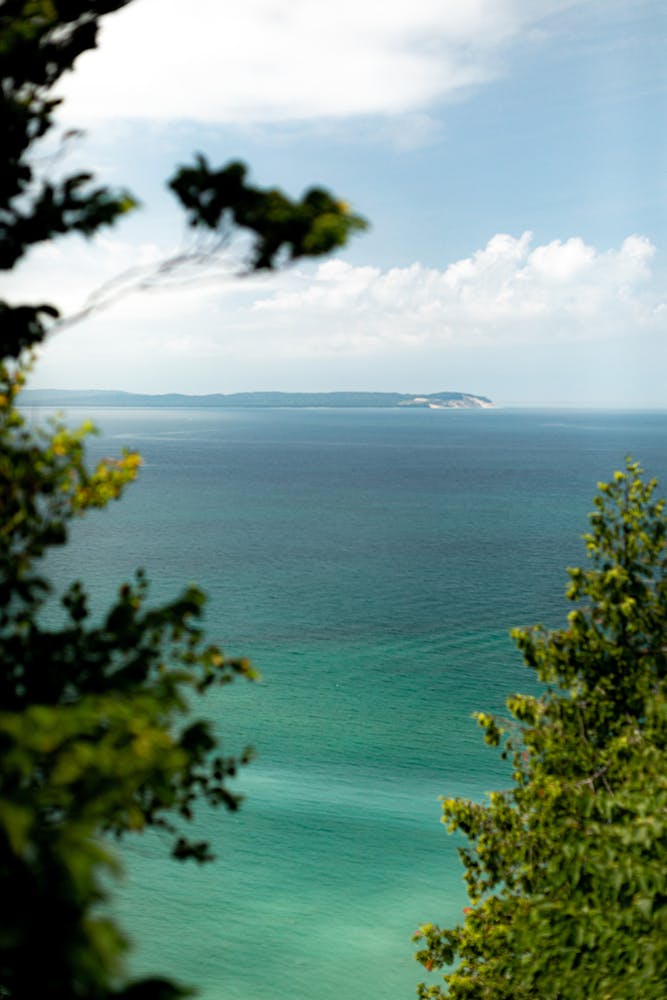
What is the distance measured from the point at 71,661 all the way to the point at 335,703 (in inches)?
1524

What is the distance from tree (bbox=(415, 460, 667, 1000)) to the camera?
807cm

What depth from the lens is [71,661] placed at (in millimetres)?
5727

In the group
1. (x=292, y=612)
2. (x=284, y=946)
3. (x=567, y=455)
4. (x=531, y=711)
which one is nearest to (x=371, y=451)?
(x=567, y=455)

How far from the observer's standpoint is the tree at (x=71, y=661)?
11.4ft

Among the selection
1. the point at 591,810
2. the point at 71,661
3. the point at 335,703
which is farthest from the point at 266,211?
the point at 335,703

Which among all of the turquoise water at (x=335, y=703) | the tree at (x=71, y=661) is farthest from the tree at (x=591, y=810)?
the turquoise water at (x=335, y=703)

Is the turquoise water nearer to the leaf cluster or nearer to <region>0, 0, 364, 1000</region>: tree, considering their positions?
<region>0, 0, 364, 1000</region>: tree

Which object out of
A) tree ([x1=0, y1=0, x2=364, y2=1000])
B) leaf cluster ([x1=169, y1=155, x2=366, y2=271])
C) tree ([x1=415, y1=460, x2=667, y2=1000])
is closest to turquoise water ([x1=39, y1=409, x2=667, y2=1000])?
tree ([x1=415, y1=460, x2=667, y2=1000])

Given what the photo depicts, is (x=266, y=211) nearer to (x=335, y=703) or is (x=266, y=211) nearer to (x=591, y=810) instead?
(x=591, y=810)

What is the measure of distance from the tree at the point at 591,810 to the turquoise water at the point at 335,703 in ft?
45.9

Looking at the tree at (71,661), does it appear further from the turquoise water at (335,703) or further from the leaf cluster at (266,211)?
the turquoise water at (335,703)

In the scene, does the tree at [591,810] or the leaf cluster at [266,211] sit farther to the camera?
the tree at [591,810]

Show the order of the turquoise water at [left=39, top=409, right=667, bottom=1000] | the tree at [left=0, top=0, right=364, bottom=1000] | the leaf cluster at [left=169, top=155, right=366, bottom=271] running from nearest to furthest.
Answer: the tree at [left=0, top=0, right=364, bottom=1000]
the leaf cluster at [left=169, top=155, right=366, bottom=271]
the turquoise water at [left=39, top=409, right=667, bottom=1000]

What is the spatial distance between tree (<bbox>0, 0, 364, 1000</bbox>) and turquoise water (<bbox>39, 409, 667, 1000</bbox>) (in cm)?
2032
